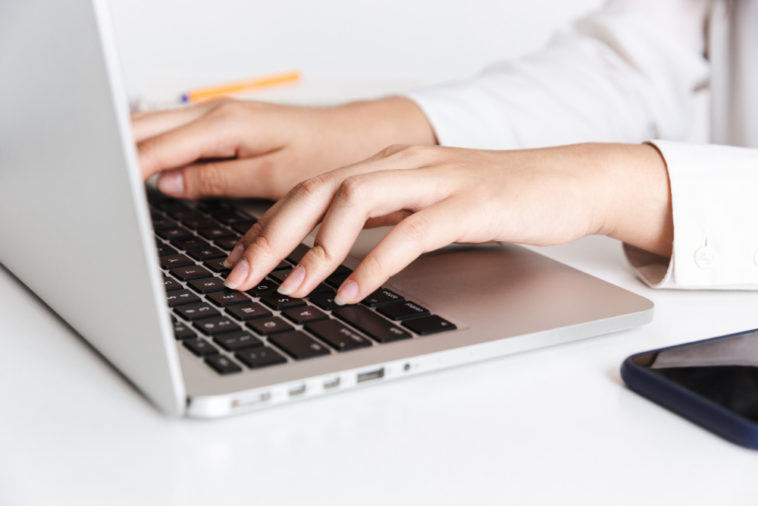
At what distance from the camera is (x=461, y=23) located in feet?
6.12

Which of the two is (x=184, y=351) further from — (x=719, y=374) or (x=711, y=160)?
(x=711, y=160)

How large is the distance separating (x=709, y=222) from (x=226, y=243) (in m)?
0.35

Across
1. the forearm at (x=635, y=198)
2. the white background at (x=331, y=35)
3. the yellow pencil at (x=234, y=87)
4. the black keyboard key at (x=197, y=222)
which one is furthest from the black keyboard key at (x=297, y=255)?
the white background at (x=331, y=35)

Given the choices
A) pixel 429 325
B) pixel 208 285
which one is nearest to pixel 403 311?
pixel 429 325

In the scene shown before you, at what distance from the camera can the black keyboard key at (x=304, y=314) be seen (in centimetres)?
48

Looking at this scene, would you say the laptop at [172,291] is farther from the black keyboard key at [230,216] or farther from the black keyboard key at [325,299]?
the black keyboard key at [230,216]

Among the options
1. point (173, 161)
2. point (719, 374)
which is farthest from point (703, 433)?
point (173, 161)

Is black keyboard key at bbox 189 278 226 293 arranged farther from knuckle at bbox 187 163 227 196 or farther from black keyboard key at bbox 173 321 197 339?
knuckle at bbox 187 163 227 196

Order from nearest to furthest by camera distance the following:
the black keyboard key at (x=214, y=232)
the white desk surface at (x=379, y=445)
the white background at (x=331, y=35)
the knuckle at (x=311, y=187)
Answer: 1. the white desk surface at (x=379, y=445)
2. the knuckle at (x=311, y=187)
3. the black keyboard key at (x=214, y=232)
4. the white background at (x=331, y=35)

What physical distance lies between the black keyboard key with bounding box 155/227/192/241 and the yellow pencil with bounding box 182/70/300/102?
443mm

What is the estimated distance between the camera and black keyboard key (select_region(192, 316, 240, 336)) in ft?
1.48

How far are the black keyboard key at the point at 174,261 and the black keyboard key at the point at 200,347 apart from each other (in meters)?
0.14

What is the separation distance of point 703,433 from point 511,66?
2.13 ft

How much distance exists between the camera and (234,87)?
1157 millimetres
